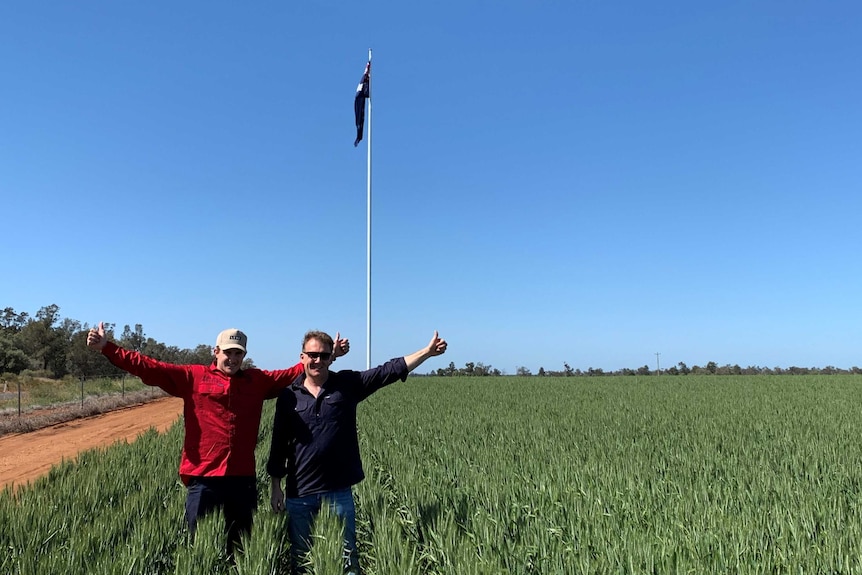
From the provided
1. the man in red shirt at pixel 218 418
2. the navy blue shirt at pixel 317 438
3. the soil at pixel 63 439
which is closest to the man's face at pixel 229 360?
the man in red shirt at pixel 218 418

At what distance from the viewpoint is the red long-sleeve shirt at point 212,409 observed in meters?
3.81

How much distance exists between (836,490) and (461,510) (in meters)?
3.75

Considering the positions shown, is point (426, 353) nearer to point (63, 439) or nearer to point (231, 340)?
point (231, 340)

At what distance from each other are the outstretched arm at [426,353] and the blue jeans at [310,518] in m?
0.96

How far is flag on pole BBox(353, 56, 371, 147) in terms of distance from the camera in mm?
26844

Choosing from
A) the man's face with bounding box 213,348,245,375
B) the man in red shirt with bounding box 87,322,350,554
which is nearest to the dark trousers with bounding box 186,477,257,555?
the man in red shirt with bounding box 87,322,350,554

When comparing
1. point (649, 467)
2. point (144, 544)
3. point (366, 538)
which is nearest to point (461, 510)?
point (366, 538)

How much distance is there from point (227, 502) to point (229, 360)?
3.36 ft

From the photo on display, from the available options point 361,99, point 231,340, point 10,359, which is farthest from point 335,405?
point 10,359

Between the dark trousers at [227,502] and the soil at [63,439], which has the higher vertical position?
the dark trousers at [227,502]

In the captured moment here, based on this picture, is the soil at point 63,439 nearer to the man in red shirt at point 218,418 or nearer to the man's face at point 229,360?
the man in red shirt at point 218,418

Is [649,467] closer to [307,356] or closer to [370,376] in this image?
[370,376]

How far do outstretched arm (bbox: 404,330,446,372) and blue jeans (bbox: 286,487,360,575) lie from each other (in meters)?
0.96

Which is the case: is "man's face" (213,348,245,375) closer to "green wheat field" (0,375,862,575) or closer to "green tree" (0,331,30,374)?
"green wheat field" (0,375,862,575)
